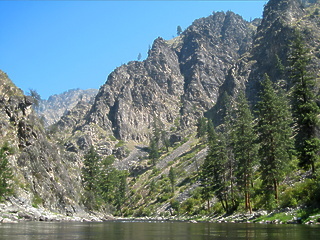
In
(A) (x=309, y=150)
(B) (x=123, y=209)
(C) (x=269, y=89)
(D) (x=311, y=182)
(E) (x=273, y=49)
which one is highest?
(E) (x=273, y=49)

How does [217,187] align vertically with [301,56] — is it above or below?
below

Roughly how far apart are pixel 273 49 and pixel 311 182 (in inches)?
6723

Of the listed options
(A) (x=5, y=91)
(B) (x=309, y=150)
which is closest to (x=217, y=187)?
(B) (x=309, y=150)

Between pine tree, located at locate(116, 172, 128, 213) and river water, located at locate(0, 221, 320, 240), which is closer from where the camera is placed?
river water, located at locate(0, 221, 320, 240)

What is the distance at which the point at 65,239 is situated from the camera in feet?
69.3

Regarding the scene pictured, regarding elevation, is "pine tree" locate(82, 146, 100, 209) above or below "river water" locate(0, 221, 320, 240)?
above

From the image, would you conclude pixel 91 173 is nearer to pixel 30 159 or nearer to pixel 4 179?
pixel 30 159

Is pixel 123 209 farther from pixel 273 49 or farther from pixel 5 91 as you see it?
pixel 273 49

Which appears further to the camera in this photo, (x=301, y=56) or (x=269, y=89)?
(x=269, y=89)

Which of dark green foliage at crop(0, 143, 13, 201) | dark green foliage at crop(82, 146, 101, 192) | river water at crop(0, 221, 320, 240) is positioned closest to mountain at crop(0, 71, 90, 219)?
dark green foliage at crop(0, 143, 13, 201)

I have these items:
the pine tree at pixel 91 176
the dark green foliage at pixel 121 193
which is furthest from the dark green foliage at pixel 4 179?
the dark green foliage at pixel 121 193

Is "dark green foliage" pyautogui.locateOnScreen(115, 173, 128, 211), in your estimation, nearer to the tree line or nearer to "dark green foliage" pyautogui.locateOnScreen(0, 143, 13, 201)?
the tree line

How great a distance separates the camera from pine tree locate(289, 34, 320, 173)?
38875 millimetres

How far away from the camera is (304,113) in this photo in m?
40.8
